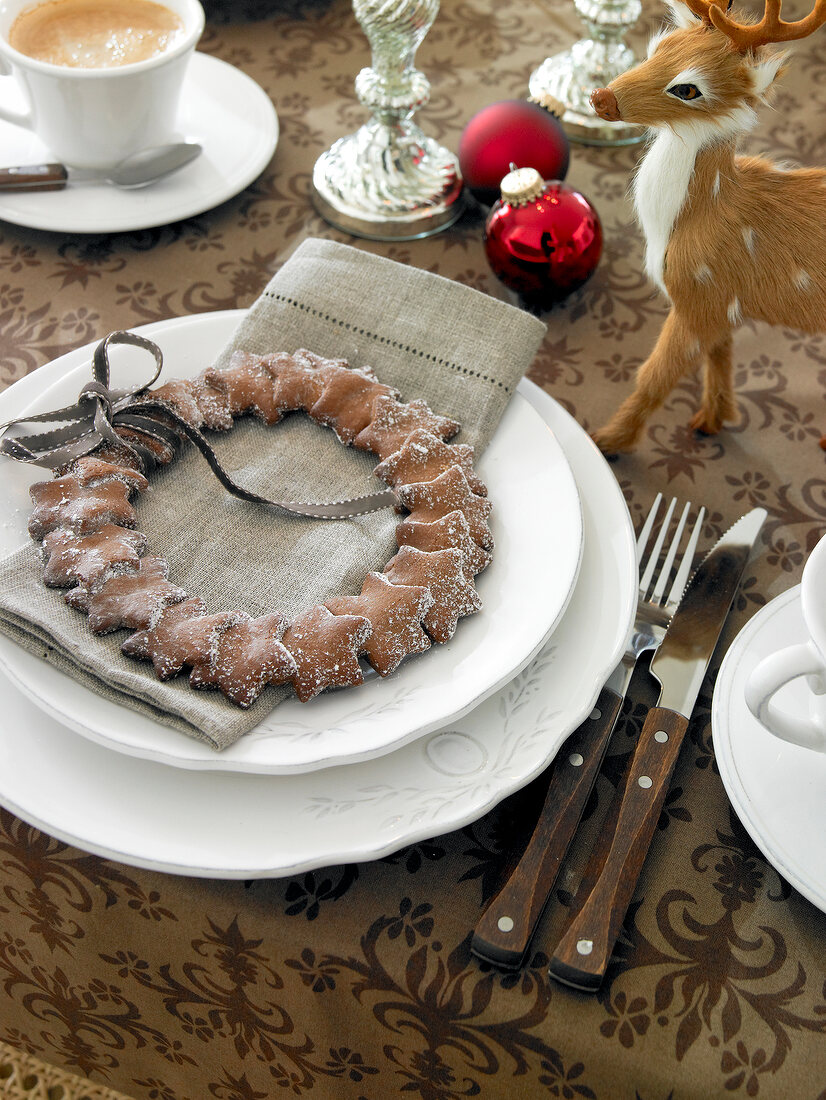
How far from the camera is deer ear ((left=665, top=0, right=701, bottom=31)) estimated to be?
2.48 ft

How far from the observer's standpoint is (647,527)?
87 centimetres

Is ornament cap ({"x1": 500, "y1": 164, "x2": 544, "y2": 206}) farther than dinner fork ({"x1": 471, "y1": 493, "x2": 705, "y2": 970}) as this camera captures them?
Yes

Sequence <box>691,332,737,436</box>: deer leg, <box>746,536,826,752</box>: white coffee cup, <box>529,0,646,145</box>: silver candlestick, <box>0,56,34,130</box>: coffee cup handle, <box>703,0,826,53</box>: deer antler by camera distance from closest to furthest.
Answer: <box>746,536,826,752</box>: white coffee cup → <box>703,0,826,53</box>: deer antler → <box>691,332,737,436</box>: deer leg → <box>0,56,34,130</box>: coffee cup handle → <box>529,0,646,145</box>: silver candlestick

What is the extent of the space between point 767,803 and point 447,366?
1.56ft

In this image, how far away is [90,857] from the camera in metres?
0.66

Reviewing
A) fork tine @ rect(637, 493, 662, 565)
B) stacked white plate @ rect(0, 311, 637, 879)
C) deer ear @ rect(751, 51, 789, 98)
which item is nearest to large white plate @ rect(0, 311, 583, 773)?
stacked white plate @ rect(0, 311, 637, 879)

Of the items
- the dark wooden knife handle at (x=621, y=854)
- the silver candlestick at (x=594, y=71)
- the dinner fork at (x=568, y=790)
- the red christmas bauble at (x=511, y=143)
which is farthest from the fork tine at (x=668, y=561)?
the silver candlestick at (x=594, y=71)

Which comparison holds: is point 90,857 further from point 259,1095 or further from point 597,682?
point 597,682

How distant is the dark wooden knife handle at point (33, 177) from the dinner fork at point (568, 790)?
2.64 feet

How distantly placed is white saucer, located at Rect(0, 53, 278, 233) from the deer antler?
62 cm

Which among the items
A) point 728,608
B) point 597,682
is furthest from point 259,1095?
point 728,608

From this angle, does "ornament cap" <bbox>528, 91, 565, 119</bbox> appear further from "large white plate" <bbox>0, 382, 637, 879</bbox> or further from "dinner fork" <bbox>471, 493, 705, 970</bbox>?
"large white plate" <bbox>0, 382, 637, 879</bbox>

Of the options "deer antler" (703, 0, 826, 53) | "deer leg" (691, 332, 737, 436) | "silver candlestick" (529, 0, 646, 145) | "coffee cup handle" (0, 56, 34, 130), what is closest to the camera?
"deer antler" (703, 0, 826, 53)

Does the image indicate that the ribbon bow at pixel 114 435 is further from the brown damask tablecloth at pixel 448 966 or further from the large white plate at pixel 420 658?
the brown damask tablecloth at pixel 448 966
